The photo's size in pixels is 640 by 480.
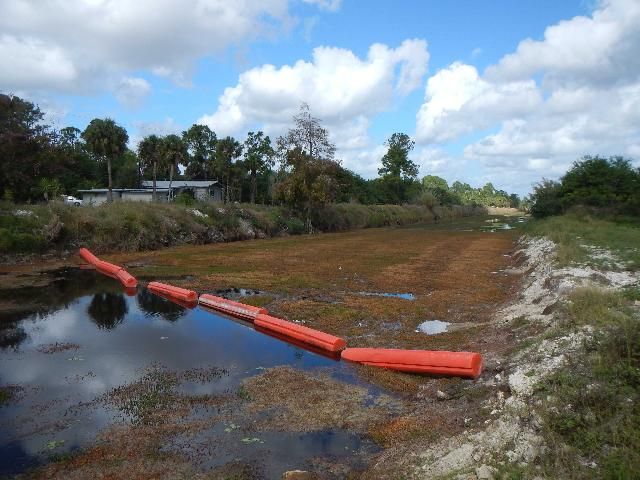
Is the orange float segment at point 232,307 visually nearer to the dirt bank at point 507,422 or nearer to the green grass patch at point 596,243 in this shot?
the dirt bank at point 507,422

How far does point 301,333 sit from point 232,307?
12.2 ft

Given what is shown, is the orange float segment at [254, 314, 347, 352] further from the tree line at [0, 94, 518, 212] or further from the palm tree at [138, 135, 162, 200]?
the palm tree at [138, 135, 162, 200]

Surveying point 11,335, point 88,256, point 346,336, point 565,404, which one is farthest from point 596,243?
point 88,256

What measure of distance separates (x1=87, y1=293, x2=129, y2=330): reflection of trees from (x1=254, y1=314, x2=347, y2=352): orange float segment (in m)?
4.32

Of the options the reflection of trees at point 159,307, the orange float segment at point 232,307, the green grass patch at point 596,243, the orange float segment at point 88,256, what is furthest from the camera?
the orange float segment at point 88,256

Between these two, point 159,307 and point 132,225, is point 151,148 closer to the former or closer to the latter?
point 132,225

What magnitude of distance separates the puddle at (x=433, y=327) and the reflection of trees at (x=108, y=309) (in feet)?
28.2

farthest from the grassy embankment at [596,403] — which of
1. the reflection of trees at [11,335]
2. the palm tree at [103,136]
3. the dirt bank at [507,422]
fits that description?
the palm tree at [103,136]

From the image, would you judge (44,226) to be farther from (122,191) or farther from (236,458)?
(122,191)

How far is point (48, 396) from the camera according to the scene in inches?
342

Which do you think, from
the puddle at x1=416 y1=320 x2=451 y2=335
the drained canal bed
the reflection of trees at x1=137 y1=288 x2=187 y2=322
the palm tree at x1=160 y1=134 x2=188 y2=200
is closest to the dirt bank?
the drained canal bed

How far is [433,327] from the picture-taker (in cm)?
1357

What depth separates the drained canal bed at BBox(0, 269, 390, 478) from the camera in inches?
267

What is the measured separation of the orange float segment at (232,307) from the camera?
14.3 metres
